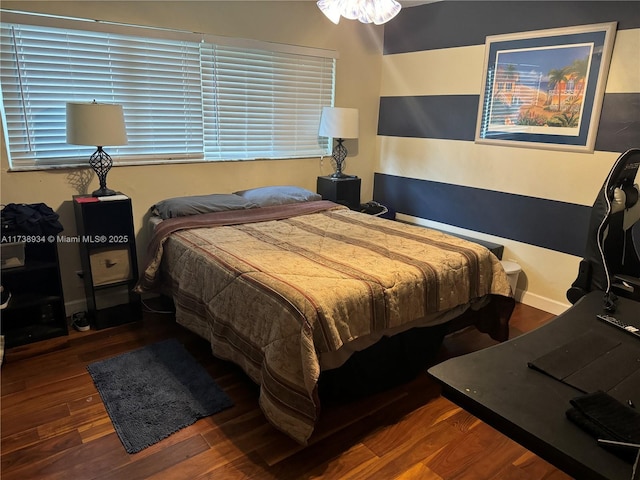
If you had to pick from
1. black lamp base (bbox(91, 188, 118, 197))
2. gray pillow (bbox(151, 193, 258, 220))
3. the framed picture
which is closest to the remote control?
the framed picture

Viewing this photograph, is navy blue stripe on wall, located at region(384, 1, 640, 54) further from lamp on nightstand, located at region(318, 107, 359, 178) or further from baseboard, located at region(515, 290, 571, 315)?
baseboard, located at region(515, 290, 571, 315)

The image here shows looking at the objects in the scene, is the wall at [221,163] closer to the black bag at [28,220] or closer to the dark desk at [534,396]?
the black bag at [28,220]

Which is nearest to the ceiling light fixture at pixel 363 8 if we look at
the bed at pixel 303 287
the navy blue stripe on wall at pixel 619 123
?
the bed at pixel 303 287

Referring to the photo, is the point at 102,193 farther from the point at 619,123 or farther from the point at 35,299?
the point at 619,123

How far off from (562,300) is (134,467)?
302 centimetres

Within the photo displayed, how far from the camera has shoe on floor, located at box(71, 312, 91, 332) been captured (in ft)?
9.62

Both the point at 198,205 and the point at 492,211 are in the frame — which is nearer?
the point at 198,205

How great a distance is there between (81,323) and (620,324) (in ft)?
9.82

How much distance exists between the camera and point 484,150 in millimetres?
3670

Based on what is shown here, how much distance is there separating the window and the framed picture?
57.6 inches

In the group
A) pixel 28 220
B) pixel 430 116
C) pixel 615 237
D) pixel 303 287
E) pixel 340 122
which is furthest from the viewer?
pixel 430 116

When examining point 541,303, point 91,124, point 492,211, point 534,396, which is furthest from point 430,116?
point 534,396

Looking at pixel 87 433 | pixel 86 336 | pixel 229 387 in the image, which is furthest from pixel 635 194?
pixel 86 336

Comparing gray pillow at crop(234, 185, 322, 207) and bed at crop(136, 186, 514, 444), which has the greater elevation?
gray pillow at crop(234, 185, 322, 207)
